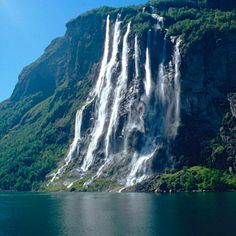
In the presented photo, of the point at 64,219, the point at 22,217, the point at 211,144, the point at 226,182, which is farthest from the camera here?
the point at 211,144

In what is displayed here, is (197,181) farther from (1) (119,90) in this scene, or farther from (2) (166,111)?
(1) (119,90)

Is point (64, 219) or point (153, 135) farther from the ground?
point (153, 135)

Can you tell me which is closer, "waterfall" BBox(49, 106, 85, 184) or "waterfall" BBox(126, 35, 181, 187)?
"waterfall" BBox(126, 35, 181, 187)

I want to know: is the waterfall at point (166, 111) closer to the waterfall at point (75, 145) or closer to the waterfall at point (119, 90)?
the waterfall at point (119, 90)

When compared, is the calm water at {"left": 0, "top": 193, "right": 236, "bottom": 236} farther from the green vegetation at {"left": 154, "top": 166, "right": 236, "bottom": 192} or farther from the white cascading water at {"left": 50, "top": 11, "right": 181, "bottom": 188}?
the white cascading water at {"left": 50, "top": 11, "right": 181, "bottom": 188}

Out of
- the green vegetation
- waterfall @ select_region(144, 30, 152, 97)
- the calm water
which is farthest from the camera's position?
waterfall @ select_region(144, 30, 152, 97)

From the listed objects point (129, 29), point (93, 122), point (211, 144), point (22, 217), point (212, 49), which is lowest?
point (22, 217)

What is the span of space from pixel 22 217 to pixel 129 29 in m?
133

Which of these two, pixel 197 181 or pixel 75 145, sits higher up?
pixel 75 145

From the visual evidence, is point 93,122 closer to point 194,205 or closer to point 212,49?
point 212,49

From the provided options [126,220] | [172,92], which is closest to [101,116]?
[172,92]

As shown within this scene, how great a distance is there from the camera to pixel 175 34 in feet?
575

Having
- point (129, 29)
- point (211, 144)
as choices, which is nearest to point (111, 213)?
point (211, 144)

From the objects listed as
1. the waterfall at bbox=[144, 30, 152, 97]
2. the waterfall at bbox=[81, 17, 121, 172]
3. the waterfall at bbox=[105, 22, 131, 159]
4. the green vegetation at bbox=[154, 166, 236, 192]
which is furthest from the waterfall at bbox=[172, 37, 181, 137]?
the waterfall at bbox=[81, 17, 121, 172]
